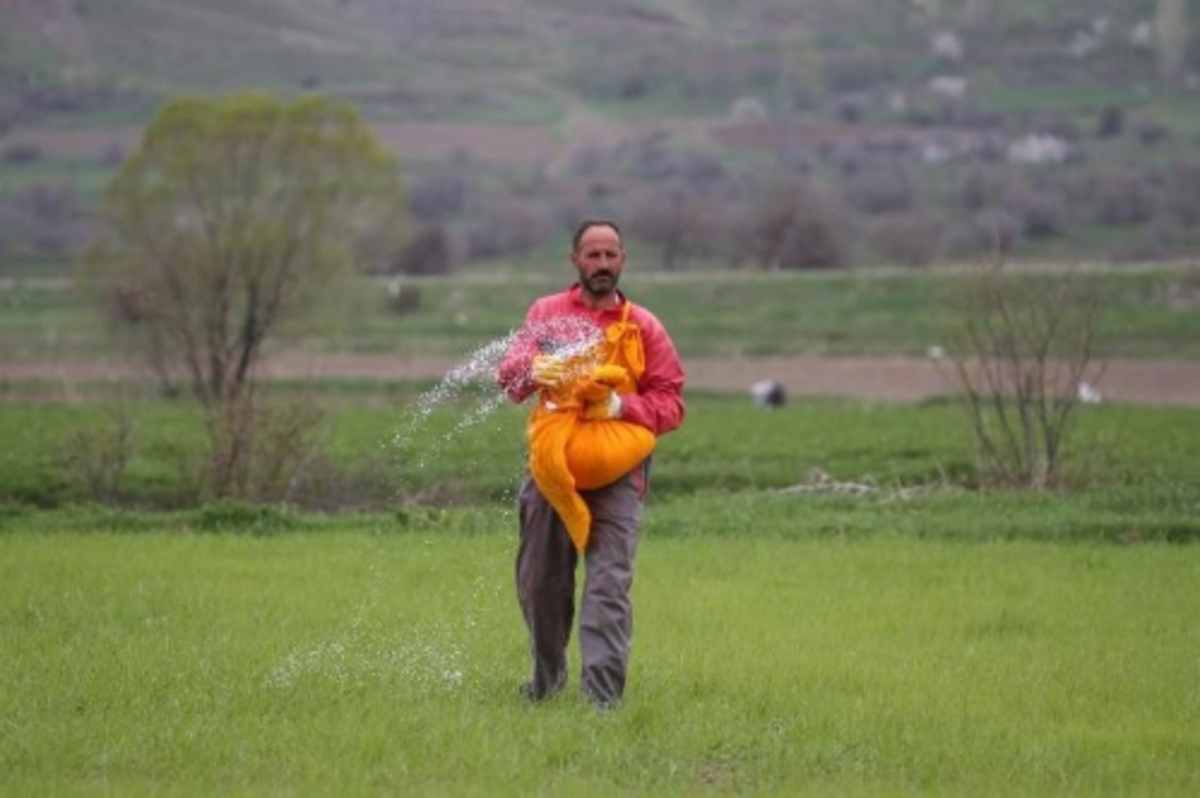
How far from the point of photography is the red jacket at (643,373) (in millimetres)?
10695

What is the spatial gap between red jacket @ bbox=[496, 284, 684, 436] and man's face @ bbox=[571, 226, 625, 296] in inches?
4.7

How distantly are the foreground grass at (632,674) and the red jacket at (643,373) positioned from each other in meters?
1.34

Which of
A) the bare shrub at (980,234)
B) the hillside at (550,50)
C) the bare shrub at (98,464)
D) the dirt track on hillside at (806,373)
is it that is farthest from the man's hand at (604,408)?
the hillside at (550,50)

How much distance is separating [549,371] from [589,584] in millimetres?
1012

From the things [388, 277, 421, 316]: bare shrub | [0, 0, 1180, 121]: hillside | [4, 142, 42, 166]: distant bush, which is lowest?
[388, 277, 421, 316]: bare shrub

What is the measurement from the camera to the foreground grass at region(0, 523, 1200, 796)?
9523 mm

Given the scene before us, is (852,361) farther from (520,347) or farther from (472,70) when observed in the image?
(472,70)

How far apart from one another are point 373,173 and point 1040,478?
59.2 ft

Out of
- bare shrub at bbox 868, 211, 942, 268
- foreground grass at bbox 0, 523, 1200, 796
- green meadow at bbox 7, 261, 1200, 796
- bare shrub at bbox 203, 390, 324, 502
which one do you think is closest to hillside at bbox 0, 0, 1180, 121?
bare shrub at bbox 868, 211, 942, 268

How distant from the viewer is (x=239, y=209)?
3584 cm

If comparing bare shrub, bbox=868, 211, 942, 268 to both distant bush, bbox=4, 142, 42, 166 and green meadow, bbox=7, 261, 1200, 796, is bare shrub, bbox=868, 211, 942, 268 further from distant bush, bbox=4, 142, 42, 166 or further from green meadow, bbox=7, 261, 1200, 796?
green meadow, bbox=7, 261, 1200, 796

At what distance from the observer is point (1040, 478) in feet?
73.4

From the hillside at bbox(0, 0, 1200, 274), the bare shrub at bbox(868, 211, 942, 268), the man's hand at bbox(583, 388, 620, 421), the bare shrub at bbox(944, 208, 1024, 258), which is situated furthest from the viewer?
the hillside at bbox(0, 0, 1200, 274)

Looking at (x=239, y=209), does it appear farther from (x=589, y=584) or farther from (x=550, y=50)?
(x=550, y=50)
